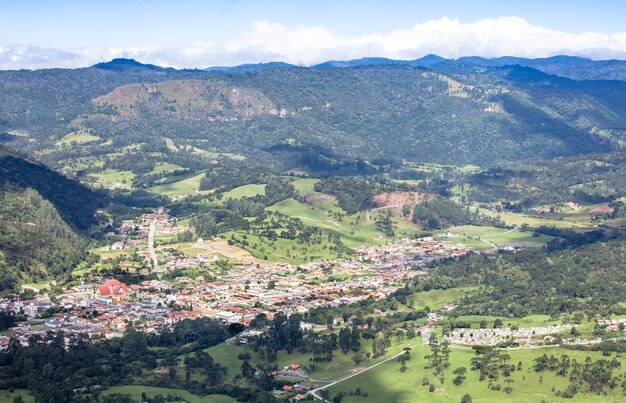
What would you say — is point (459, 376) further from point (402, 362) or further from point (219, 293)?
point (219, 293)

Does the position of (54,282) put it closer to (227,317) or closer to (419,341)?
(227,317)

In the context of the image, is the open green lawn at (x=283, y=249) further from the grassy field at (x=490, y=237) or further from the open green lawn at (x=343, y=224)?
the grassy field at (x=490, y=237)

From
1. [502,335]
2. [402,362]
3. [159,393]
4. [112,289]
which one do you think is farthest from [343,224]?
[159,393]

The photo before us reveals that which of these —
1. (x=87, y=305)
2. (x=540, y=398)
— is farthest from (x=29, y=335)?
(x=540, y=398)

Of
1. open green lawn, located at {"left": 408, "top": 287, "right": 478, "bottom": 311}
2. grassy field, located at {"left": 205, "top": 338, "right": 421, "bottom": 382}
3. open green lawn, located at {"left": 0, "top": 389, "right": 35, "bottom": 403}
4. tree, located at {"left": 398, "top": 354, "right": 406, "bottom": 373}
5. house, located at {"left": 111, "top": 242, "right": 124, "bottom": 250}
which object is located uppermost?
open green lawn, located at {"left": 0, "top": 389, "right": 35, "bottom": 403}

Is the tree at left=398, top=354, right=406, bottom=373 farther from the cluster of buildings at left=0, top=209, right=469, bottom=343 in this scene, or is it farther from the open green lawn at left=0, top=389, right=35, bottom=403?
the open green lawn at left=0, top=389, right=35, bottom=403

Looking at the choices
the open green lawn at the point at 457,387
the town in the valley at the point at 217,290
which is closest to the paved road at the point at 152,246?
the town in the valley at the point at 217,290

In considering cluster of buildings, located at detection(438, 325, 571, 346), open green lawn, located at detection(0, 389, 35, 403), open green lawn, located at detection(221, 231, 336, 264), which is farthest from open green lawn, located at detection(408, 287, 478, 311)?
open green lawn, located at detection(0, 389, 35, 403)
